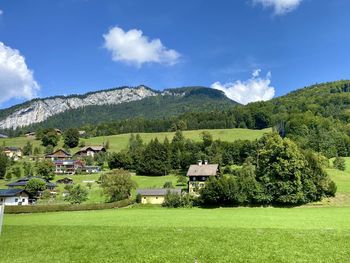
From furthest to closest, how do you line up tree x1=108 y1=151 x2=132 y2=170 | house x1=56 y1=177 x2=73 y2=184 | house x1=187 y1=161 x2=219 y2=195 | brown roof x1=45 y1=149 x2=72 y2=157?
brown roof x1=45 y1=149 x2=72 y2=157
tree x1=108 y1=151 x2=132 y2=170
house x1=56 y1=177 x2=73 y2=184
house x1=187 y1=161 x2=219 y2=195

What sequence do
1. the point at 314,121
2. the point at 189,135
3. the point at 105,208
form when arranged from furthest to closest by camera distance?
1. the point at 189,135
2. the point at 314,121
3. the point at 105,208

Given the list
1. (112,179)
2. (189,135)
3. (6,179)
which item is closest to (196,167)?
(112,179)

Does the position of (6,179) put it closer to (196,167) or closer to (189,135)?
(196,167)

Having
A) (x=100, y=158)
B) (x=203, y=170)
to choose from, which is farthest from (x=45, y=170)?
(x=203, y=170)

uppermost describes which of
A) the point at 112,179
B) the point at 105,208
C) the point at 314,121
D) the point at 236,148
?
the point at 314,121

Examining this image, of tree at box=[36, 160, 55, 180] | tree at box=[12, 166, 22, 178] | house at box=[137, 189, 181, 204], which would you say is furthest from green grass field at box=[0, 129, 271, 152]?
house at box=[137, 189, 181, 204]

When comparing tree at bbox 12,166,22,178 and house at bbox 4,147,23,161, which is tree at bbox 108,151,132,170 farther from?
house at bbox 4,147,23,161

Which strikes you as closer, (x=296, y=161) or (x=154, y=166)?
(x=296, y=161)

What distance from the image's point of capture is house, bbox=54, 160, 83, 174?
138500 millimetres

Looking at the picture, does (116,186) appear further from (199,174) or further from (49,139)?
(49,139)

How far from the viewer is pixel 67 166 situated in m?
142

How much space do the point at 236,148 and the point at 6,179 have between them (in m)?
79.2

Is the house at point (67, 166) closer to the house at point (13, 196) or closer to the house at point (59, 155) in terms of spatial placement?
the house at point (59, 155)

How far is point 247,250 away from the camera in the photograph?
61.6 feet
